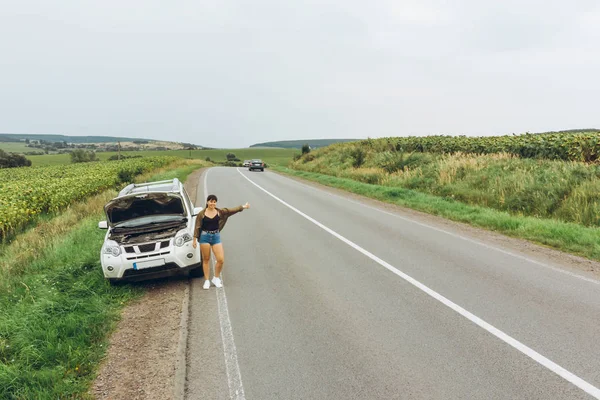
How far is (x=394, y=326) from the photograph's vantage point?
4.85m

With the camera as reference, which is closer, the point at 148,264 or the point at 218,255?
the point at 148,264

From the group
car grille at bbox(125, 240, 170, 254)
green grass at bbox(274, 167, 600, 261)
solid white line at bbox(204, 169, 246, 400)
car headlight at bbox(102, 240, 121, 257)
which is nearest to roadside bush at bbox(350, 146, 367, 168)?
green grass at bbox(274, 167, 600, 261)

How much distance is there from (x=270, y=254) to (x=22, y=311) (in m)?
4.60

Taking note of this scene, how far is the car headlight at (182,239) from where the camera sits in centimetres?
654

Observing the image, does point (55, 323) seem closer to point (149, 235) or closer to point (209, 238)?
point (149, 235)

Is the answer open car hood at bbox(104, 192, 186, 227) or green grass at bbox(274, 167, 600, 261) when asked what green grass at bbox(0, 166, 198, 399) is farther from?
green grass at bbox(274, 167, 600, 261)

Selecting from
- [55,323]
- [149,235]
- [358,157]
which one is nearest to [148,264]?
[149,235]

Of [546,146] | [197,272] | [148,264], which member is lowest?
[197,272]

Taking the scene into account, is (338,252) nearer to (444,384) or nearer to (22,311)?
(444,384)

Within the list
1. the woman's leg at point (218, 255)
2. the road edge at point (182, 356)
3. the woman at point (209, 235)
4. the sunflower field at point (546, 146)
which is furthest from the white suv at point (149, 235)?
the sunflower field at point (546, 146)

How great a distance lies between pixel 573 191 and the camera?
11602mm

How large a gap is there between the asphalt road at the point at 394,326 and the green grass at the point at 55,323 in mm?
1189

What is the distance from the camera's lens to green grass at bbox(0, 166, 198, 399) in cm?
375

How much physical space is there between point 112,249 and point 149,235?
2.19ft
